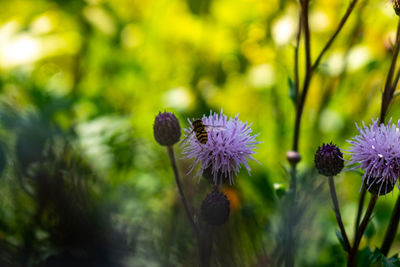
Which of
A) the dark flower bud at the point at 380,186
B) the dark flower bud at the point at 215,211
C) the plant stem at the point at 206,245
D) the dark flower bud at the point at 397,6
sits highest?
the dark flower bud at the point at 397,6

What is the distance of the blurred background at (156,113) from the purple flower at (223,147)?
0.14m

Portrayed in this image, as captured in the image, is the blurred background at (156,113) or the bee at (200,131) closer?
the bee at (200,131)

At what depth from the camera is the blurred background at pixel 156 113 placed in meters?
0.81

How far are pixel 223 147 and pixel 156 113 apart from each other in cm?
90

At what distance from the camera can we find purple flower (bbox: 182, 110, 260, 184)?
0.70m

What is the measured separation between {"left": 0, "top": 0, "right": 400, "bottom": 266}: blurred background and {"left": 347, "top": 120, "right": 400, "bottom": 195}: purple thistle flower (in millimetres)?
188

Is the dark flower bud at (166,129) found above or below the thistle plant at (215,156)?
above

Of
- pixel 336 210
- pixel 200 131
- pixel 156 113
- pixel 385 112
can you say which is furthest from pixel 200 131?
pixel 156 113

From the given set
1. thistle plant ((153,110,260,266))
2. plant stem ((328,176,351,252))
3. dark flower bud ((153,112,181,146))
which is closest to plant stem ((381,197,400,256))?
plant stem ((328,176,351,252))

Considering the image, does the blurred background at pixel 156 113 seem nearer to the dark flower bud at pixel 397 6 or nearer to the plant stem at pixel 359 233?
the plant stem at pixel 359 233

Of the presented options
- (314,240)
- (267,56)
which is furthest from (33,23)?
(314,240)

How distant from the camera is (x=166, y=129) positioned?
74 centimetres

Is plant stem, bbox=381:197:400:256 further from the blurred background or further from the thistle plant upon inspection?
the thistle plant

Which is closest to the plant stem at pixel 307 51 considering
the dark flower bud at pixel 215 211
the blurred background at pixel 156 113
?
the blurred background at pixel 156 113
